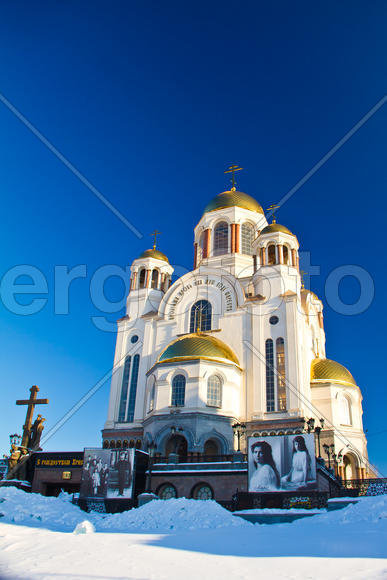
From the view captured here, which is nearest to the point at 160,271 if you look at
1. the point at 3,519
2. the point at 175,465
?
the point at 175,465

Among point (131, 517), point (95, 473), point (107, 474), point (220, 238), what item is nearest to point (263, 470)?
point (131, 517)

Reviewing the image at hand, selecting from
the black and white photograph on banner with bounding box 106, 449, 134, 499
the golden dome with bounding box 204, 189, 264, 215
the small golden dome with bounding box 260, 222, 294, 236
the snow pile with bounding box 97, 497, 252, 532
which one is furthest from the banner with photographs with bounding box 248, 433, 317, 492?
the golden dome with bounding box 204, 189, 264, 215

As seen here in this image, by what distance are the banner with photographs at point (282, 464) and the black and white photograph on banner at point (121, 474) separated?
208 inches

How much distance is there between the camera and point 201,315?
1240 inches

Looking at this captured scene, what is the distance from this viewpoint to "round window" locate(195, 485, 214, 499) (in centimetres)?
2030

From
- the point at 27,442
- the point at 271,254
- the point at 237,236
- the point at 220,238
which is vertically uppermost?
the point at 220,238

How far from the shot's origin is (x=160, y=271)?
36.3 metres

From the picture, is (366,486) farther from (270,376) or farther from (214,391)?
(214,391)

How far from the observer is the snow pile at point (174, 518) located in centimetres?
1345

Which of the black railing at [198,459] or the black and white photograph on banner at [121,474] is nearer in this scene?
the black and white photograph on banner at [121,474]

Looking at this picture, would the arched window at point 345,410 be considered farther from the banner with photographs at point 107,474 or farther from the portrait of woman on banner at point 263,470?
the banner with photographs at point 107,474

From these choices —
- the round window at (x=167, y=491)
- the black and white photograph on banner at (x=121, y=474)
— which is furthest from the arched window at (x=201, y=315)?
the black and white photograph on banner at (x=121, y=474)

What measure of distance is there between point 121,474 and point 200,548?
1195 centimetres

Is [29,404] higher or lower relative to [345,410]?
lower
